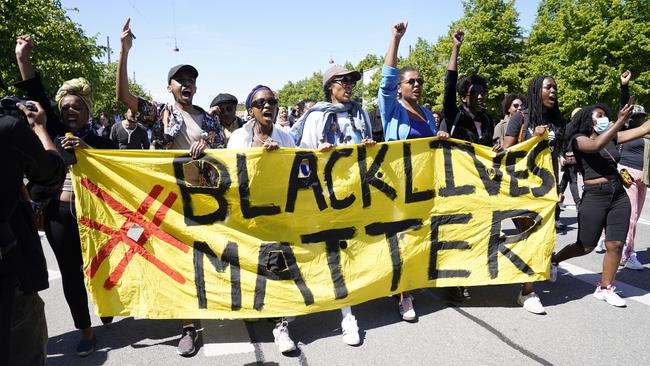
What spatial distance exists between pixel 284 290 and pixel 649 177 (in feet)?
16.2

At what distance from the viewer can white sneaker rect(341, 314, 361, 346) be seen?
3.17 metres

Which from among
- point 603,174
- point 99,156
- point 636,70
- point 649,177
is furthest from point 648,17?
point 99,156

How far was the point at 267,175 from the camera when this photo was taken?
3.33 metres

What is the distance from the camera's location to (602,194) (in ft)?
12.6

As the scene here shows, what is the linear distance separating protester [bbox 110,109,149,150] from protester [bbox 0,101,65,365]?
15.7ft

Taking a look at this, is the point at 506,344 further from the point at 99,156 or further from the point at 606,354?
the point at 99,156

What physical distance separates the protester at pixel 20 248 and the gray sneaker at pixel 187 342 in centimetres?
127

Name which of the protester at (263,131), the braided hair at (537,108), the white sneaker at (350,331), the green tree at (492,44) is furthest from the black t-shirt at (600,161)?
the green tree at (492,44)

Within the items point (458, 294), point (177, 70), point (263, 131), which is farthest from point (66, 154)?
point (458, 294)

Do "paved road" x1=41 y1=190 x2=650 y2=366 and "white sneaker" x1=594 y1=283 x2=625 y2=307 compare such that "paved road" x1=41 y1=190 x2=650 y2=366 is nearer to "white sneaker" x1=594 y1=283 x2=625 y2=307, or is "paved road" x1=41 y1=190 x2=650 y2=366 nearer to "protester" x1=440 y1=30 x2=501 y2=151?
"white sneaker" x1=594 y1=283 x2=625 y2=307

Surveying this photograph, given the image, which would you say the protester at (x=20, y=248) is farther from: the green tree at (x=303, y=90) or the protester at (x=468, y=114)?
the green tree at (x=303, y=90)

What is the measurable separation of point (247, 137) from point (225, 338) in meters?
1.58

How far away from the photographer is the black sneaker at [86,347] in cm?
313

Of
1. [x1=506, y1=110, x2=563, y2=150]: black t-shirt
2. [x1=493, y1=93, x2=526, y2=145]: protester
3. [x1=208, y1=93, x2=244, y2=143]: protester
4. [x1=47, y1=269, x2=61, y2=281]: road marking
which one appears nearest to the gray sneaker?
[x1=47, y1=269, x2=61, y2=281]: road marking
